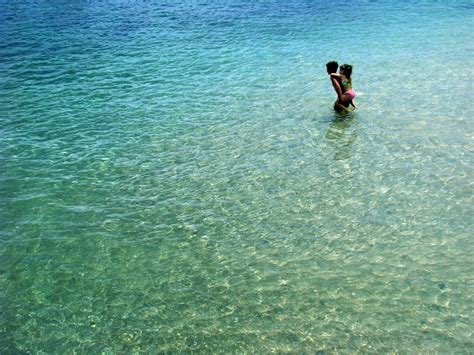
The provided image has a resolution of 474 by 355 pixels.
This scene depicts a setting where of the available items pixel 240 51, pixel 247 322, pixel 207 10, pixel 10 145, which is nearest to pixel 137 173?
pixel 10 145

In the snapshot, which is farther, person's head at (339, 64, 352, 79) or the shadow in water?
person's head at (339, 64, 352, 79)

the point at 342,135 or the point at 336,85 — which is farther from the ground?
the point at 336,85

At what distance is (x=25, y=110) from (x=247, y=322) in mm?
10839

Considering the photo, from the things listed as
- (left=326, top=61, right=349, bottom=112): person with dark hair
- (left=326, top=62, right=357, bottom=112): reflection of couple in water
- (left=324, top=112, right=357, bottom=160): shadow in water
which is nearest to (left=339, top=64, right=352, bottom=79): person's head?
(left=326, top=62, right=357, bottom=112): reflection of couple in water

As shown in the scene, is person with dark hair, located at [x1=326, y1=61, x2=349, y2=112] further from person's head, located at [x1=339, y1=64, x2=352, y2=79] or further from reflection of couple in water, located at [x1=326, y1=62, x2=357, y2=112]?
person's head, located at [x1=339, y1=64, x2=352, y2=79]

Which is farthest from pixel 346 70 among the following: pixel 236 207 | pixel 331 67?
pixel 236 207

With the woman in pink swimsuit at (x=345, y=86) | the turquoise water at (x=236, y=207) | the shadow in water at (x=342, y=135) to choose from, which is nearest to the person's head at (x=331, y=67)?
the woman in pink swimsuit at (x=345, y=86)

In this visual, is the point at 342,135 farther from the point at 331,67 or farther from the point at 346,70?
the point at 331,67

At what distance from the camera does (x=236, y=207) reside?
866 centimetres

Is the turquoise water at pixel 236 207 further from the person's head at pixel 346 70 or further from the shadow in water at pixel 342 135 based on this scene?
the person's head at pixel 346 70

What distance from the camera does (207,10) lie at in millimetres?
29406

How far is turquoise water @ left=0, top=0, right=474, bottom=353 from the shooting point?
607 cm

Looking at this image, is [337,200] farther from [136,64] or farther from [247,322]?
[136,64]

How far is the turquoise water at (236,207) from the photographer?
19.9 ft
